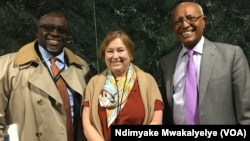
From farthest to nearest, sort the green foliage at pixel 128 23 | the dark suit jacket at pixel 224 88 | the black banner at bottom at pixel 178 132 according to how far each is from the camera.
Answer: the green foliage at pixel 128 23 → the dark suit jacket at pixel 224 88 → the black banner at bottom at pixel 178 132

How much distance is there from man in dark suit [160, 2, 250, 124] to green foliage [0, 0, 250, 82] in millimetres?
400

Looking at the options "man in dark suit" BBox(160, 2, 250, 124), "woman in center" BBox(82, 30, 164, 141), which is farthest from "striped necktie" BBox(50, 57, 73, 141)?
"man in dark suit" BBox(160, 2, 250, 124)

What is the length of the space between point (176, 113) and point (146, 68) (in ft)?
1.73

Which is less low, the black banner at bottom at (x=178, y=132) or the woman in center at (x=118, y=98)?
the woman in center at (x=118, y=98)

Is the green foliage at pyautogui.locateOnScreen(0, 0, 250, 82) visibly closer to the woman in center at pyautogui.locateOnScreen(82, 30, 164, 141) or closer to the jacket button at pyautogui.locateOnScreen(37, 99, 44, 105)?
the woman in center at pyautogui.locateOnScreen(82, 30, 164, 141)

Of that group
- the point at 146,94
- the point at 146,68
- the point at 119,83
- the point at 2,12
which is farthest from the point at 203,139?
the point at 2,12

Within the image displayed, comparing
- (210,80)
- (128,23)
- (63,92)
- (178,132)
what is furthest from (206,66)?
(63,92)

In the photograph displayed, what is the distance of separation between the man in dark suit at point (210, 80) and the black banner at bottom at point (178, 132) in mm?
107

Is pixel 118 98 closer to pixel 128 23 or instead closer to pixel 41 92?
pixel 41 92

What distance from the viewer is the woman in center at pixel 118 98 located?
7.68ft

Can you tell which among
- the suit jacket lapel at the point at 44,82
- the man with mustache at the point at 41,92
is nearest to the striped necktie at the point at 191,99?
the man with mustache at the point at 41,92

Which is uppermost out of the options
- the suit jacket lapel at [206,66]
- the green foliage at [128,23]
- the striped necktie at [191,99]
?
the green foliage at [128,23]

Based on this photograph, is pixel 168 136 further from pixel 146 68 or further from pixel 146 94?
pixel 146 68

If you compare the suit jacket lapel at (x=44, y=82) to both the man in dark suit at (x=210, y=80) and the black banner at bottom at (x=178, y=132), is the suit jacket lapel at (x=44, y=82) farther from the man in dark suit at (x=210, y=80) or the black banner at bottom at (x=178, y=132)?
the man in dark suit at (x=210, y=80)
